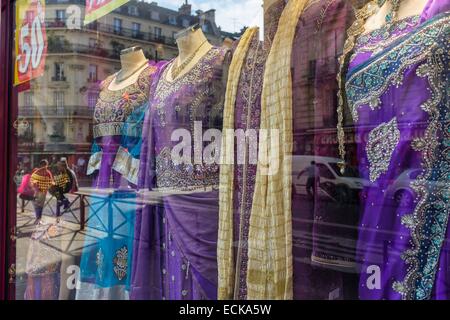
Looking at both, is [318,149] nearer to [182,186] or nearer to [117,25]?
[182,186]

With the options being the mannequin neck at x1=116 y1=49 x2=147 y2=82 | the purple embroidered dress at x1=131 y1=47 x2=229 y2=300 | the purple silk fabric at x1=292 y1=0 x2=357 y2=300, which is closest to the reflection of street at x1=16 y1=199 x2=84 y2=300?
the purple embroidered dress at x1=131 y1=47 x2=229 y2=300

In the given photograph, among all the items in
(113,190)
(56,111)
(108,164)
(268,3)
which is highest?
(268,3)

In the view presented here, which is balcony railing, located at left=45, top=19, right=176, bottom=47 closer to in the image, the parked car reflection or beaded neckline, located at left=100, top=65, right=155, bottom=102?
beaded neckline, located at left=100, top=65, right=155, bottom=102

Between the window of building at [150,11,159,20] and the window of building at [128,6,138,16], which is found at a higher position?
the window of building at [128,6,138,16]

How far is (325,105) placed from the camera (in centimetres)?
122

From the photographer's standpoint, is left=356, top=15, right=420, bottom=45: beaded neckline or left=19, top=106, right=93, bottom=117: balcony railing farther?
left=19, top=106, right=93, bottom=117: balcony railing

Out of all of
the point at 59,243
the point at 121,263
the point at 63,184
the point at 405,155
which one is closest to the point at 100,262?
the point at 121,263

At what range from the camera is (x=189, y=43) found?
1658 mm

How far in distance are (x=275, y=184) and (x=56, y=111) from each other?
1189 mm

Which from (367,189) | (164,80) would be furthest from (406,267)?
(164,80)

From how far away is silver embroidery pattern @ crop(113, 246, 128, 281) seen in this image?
1.84m

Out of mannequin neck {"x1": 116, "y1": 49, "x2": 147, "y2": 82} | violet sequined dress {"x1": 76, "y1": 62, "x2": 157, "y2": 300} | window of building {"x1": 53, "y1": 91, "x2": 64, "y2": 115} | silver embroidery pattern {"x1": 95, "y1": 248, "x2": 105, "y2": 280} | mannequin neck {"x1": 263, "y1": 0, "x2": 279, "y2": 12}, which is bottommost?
silver embroidery pattern {"x1": 95, "y1": 248, "x2": 105, "y2": 280}

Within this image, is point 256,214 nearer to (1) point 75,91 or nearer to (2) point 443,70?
(2) point 443,70

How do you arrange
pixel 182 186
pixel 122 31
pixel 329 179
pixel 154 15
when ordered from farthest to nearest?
pixel 122 31 < pixel 154 15 < pixel 182 186 < pixel 329 179
